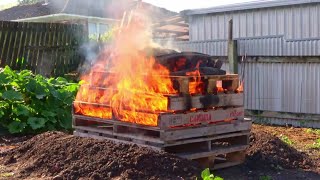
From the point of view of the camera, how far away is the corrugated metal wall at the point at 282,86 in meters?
12.4

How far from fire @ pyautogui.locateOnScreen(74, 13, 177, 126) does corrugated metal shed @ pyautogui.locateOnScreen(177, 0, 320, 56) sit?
5396 millimetres

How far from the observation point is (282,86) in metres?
13.1

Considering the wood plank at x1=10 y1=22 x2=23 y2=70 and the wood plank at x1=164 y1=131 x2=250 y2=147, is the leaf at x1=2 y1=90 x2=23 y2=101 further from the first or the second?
the wood plank at x1=164 y1=131 x2=250 y2=147

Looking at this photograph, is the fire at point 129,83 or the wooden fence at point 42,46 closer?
the fire at point 129,83

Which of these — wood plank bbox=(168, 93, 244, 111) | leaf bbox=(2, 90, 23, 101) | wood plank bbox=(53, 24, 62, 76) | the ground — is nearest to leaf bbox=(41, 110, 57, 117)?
leaf bbox=(2, 90, 23, 101)

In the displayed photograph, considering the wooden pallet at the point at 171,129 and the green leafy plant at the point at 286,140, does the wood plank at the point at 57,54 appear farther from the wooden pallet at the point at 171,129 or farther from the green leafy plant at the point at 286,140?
the wooden pallet at the point at 171,129

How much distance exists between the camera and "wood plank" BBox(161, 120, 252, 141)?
6.66 m

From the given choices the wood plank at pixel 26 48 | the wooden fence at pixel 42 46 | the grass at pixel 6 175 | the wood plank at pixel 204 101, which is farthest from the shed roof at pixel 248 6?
the grass at pixel 6 175

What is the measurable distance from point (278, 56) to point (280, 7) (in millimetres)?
1213

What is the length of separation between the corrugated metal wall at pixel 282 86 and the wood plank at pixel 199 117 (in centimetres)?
547

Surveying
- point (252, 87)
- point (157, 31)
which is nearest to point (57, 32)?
point (157, 31)

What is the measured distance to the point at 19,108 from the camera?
417 inches

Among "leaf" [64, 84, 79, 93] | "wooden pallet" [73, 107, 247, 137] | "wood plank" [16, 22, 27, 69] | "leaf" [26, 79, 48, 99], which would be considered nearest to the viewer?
"wooden pallet" [73, 107, 247, 137]

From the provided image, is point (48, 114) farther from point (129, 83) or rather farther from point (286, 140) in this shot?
point (286, 140)
